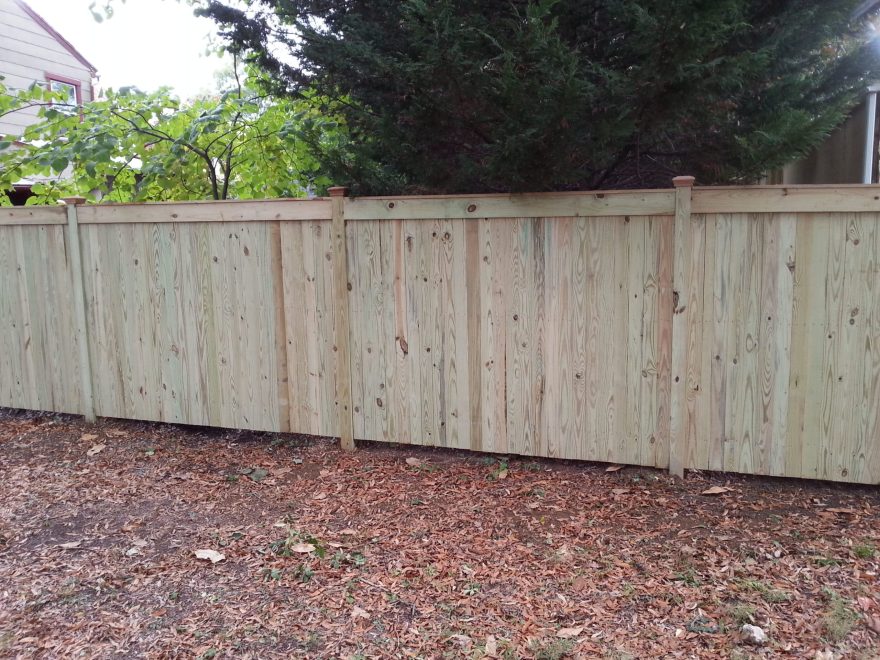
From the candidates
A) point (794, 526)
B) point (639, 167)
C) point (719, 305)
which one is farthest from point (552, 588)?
point (639, 167)

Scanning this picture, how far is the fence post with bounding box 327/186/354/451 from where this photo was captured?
4.66m

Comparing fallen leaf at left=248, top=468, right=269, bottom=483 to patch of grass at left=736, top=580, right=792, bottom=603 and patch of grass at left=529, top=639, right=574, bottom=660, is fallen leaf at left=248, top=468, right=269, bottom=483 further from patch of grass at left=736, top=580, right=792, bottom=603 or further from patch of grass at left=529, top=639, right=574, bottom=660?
patch of grass at left=736, top=580, right=792, bottom=603

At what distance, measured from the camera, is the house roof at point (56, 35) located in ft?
38.3

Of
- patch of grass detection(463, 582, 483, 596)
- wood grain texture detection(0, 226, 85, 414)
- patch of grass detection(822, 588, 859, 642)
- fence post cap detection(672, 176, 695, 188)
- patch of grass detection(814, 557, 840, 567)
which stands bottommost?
patch of grass detection(463, 582, 483, 596)

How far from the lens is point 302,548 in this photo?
3549 mm

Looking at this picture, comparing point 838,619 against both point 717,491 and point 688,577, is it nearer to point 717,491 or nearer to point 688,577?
point 688,577

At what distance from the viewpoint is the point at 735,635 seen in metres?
2.73

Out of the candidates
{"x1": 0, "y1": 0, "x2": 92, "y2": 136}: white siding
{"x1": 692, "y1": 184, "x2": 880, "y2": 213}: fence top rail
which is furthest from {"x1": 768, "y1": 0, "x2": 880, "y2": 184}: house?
{"x1": 0, "y1": 0, "x2": 92, "y2": 136}: white siding

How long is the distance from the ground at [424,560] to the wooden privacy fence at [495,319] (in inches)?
12.3

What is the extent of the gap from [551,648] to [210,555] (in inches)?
70.2

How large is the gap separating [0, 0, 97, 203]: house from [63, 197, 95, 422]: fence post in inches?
236

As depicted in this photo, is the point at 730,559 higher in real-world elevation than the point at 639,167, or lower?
lower

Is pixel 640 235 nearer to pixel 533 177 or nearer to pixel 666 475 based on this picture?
pixel 533 177

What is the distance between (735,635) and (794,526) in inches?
42.9
